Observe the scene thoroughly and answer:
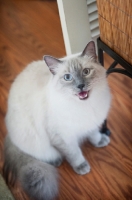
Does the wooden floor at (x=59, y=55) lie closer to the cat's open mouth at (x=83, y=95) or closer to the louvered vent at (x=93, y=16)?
the louvered vent at (x=93, y=16)

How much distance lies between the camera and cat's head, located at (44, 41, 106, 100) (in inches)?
40.7

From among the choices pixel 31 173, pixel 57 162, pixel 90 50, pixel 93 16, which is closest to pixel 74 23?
pixel 93 16

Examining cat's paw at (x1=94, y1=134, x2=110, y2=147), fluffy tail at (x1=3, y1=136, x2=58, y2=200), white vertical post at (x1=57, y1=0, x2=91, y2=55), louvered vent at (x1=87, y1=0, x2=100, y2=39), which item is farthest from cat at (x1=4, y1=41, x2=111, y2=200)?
louvered vent at (x1=87, y1=0, x2=100, y2=39)

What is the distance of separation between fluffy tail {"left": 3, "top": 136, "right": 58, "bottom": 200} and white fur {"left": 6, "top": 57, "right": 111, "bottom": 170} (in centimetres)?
5

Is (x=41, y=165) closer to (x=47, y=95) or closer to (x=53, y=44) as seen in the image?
(x=47, y=95)

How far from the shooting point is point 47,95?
1.13m

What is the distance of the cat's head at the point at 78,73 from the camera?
1.03 meters

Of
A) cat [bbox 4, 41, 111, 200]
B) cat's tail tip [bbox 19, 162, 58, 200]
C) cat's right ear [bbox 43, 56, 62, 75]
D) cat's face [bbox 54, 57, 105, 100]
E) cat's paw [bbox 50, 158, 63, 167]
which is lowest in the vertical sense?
cat's paw [bbox 50, 158, 63, 167]

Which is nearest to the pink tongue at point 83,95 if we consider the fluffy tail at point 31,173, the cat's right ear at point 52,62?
the cat's right ear at point 52,62

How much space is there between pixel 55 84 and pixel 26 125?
0.91 ft

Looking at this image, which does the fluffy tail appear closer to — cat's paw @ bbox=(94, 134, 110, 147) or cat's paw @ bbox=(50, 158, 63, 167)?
cat's paw @ bbox=(50, 158, 63, 167)

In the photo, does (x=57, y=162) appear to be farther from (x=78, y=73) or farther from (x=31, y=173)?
(x=78, y=73)

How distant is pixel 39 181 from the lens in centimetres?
117

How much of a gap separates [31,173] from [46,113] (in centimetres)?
27
